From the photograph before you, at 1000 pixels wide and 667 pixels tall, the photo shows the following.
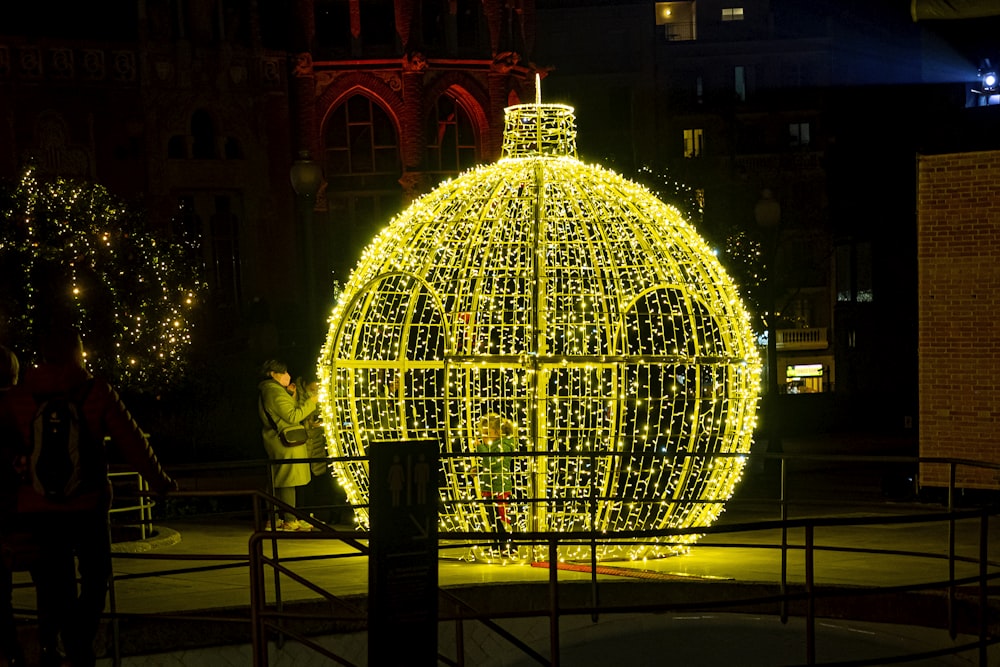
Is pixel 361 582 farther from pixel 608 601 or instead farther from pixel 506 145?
pixel 506 145

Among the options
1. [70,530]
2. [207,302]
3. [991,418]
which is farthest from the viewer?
[207,302]

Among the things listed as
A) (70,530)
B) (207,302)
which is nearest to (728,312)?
(70,530)

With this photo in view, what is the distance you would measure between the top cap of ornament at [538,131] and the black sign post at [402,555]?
6564mm

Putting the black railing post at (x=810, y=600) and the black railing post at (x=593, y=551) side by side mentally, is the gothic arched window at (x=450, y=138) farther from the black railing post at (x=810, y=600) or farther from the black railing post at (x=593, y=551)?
the black railing post at (x=810, y=600)

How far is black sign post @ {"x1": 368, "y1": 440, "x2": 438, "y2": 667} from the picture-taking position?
644 centimetres

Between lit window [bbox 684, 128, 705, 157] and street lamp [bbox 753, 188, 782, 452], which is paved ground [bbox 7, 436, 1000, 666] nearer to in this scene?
street lamp [bbox 753, 188, 782, 452]

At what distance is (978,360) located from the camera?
1528 centimetres

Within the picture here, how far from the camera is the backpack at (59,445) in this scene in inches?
282

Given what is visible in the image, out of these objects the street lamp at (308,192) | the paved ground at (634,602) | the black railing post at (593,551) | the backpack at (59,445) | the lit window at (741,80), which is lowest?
the paved ground at (634,602)

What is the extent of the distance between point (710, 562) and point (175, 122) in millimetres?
23201

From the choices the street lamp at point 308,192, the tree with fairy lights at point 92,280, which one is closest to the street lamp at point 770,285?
the street lamp at point 308,192

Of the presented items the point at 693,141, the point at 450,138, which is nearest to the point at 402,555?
the point at 450,138

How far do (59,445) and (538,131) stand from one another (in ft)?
21.7

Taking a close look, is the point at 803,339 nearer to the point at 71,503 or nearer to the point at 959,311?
the point at 959,311
